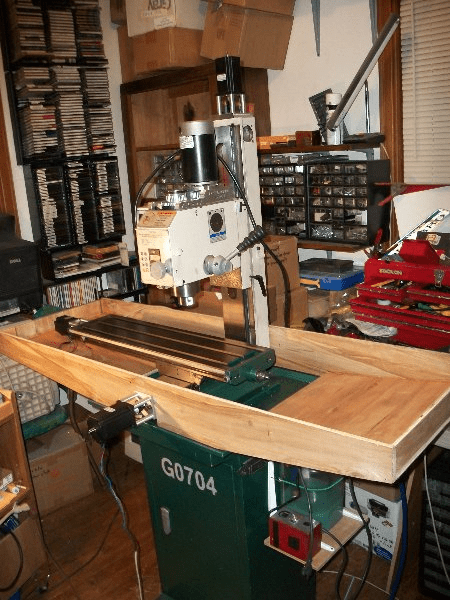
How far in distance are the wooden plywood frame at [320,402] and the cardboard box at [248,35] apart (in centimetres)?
157

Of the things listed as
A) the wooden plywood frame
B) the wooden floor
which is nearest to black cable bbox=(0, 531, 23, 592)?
the wooden floor

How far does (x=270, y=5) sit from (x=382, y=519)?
2.43 meters

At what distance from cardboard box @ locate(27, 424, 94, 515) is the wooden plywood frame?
36.1 inches

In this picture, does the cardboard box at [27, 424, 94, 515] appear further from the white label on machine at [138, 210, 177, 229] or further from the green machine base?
the white label on machine at [138, 210, 177, 229]

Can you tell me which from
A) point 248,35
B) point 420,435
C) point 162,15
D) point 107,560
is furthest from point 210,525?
point 162,15

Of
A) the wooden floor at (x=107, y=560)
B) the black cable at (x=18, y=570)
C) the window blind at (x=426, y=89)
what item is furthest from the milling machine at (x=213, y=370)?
the window blind at (x=426, y=89)

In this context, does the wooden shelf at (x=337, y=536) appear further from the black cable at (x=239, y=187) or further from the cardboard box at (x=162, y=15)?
the cardboard box at (x=162, y=15)

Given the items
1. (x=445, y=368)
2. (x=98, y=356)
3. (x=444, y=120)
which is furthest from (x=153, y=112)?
(x=445, y=368)

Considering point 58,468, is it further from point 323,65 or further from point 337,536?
point 323,65

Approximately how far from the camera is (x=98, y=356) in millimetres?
1896

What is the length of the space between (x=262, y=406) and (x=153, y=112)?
2.65 metres

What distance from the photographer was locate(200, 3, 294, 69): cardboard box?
2.87m

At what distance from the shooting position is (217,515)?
1.70m

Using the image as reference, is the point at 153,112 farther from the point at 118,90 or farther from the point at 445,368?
the point at 445,368
